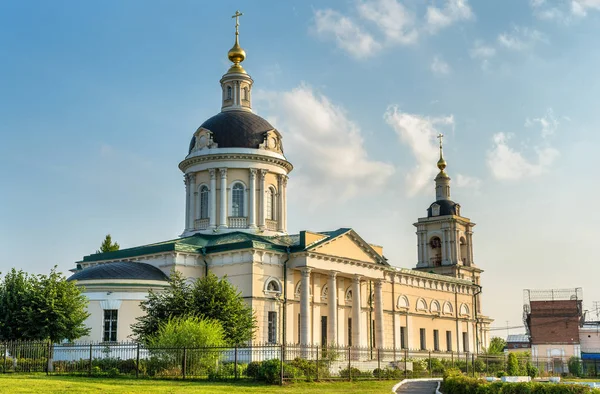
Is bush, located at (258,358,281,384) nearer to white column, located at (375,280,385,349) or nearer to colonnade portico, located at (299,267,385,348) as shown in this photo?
colonnade portico, located at (299,267,385,348)

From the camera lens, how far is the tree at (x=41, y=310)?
32938 millimetres

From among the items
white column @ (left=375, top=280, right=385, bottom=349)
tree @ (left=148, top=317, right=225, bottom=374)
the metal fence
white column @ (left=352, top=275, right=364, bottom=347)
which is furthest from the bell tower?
tree @ (left=148, top=317, right=225, bottom=374)

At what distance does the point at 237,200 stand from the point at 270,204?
7.15 ft

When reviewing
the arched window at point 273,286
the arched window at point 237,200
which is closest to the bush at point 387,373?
the arched window at point 273,286

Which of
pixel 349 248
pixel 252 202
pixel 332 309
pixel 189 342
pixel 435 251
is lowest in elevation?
pixel 189 342

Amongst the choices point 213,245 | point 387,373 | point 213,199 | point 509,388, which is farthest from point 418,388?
point 213,199

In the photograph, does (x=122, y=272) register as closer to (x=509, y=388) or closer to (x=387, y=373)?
(x=387, y=373)

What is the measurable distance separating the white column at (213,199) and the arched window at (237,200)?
1045 millimetres

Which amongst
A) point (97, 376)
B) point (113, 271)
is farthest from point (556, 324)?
point (97, 376)

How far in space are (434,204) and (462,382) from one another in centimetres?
4624

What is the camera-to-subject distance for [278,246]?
4138 cm

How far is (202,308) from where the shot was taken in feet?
110

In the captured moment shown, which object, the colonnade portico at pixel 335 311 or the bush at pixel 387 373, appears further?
the colonnade portico at pixel 335 311

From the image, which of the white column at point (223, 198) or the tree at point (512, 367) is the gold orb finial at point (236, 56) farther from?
the tree at point (512, 367)
